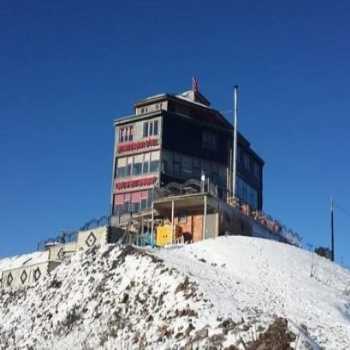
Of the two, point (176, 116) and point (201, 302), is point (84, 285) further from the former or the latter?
point (176, 116)

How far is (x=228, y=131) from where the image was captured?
224 feet

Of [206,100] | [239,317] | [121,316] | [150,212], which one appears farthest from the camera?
[206,100]

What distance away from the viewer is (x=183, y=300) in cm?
2908

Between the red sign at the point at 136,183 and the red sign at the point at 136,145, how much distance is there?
10.1ft

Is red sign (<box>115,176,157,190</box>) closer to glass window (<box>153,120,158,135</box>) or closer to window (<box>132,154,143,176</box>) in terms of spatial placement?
window (<box>132,154,143,176</box>)

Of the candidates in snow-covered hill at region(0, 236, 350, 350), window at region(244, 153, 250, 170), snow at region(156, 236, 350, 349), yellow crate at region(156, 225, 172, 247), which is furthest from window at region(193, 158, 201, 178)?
snow-covered hill at region(0, 236, 350, 350)

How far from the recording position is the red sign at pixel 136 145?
64.0 metres

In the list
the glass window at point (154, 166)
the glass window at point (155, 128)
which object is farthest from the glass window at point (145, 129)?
the glass window at point (154, 166)

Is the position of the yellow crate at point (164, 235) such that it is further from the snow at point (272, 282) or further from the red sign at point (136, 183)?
the red sign at point (136, 183)

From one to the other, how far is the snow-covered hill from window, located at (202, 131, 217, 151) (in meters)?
25.1

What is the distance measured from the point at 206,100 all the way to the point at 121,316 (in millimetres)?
45628

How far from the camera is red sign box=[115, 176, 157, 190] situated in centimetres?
6244

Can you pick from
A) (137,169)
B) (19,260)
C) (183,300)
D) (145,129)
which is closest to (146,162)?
(137,169)

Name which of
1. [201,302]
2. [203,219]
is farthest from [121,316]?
[203,219]
